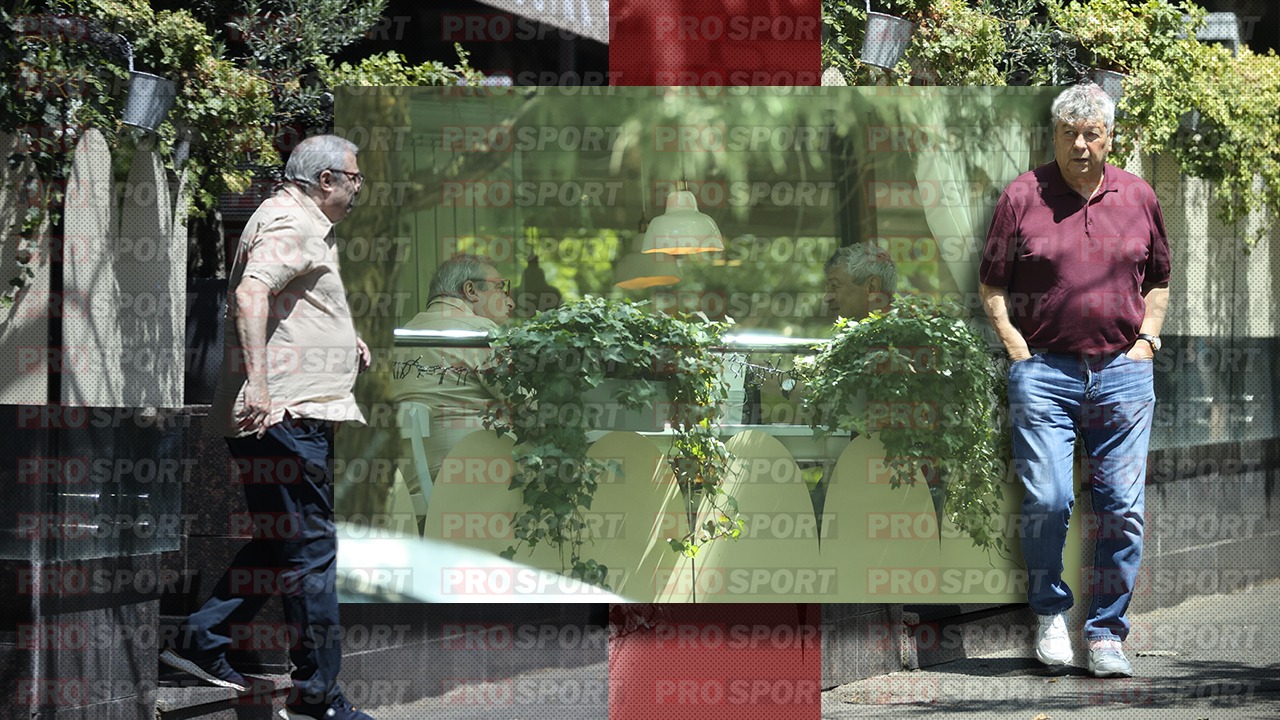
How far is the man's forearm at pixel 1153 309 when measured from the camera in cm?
506

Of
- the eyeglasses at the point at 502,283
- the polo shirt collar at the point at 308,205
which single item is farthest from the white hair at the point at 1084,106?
the polo shirt collar at the point at 308,205

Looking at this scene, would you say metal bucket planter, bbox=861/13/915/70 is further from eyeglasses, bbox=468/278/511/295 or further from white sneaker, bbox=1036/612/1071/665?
white sneaker, bbox=1036/612/1071/665

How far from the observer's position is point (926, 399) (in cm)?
509

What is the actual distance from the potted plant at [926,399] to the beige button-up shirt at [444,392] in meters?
1.12

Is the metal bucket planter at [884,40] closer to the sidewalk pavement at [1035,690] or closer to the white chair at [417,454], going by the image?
the sidewalk pavement at [1035,690]

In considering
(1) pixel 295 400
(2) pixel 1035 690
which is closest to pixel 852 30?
(2) pixel 1035 690

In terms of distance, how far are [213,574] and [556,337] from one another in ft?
5.61

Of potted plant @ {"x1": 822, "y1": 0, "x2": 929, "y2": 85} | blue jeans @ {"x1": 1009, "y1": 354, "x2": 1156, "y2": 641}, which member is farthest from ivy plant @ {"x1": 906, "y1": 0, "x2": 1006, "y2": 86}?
blue jeans @ {"x1": 1009, "y1": 354, "x2": 1156, "y2": 641}

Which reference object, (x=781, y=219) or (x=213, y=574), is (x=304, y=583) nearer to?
(x=213, y=574)

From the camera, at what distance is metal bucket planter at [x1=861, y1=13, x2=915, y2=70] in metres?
6.77

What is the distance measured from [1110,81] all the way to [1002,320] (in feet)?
9.20

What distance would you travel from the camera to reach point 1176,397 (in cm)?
849

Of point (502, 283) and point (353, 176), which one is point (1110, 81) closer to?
point (502, 283)

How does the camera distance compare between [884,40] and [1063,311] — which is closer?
[1063,311]
